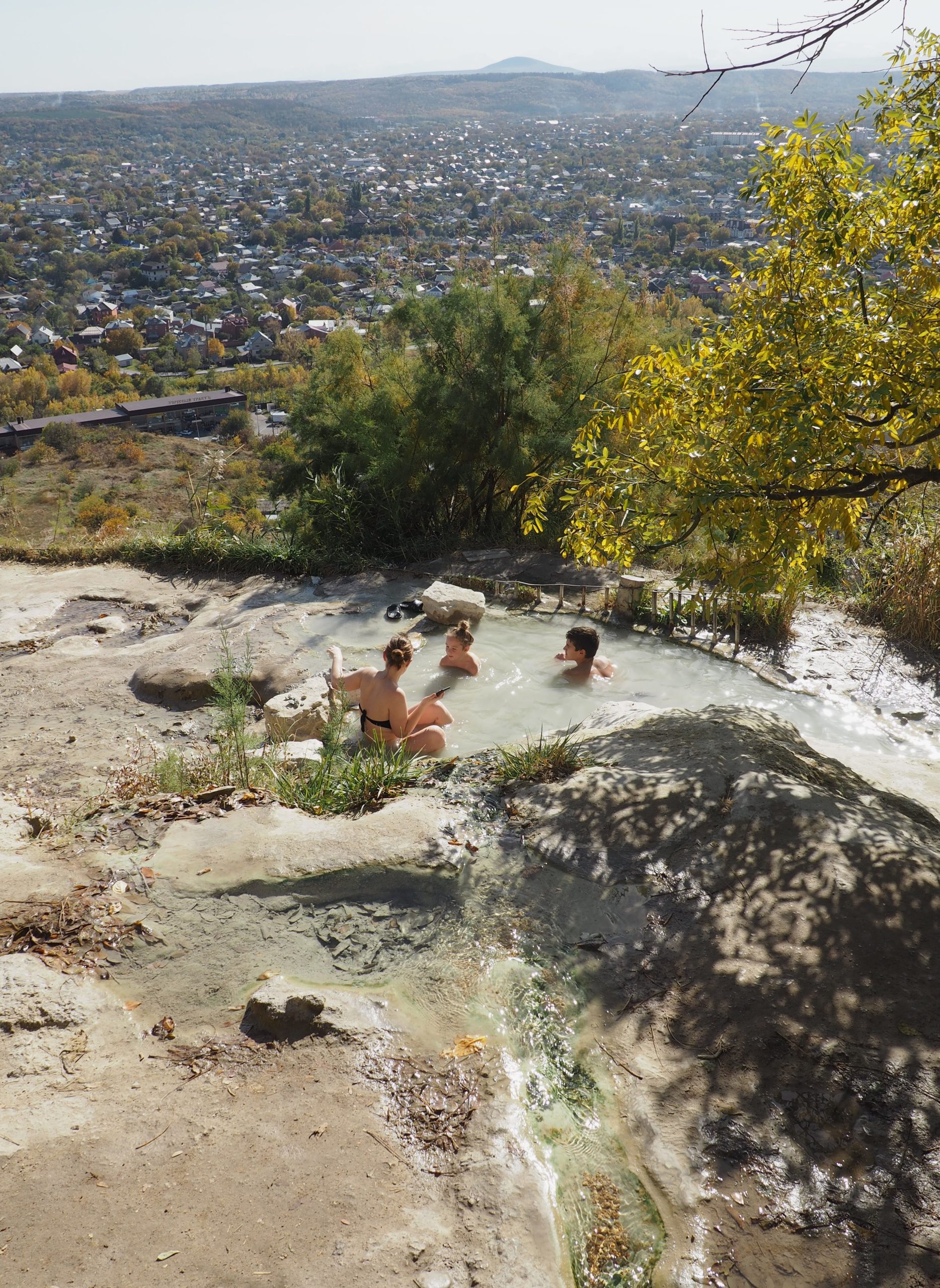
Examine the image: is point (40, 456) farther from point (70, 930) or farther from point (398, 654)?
point (70, 930)

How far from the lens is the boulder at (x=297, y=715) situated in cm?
523

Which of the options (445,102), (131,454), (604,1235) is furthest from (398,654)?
(445,102)

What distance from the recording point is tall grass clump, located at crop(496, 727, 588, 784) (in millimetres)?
4203

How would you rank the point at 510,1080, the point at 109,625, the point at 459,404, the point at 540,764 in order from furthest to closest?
the point at 459,404 < the point at 109,625 < the point at 540,764 < the point at 510,1080

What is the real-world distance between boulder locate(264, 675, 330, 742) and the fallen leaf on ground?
2.59 m

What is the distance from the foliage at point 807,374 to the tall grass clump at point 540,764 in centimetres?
110

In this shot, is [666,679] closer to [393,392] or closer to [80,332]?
[393,392]

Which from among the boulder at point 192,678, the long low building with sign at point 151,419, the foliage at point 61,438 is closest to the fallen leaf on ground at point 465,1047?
the boulder at point 192,678

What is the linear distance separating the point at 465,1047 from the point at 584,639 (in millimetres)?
3610

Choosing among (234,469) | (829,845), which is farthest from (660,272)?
(829,845)

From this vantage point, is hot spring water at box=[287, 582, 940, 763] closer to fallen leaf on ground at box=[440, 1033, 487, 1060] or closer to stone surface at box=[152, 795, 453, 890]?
stone surface at box=[152, 795, 453, 890]

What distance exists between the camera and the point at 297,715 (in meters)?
5.28

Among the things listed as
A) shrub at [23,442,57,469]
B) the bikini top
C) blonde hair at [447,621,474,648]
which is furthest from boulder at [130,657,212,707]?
shrub at [23,442,57,469]

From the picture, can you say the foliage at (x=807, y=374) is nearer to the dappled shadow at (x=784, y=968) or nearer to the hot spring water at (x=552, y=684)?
the dappled shadow at (x=784, y=968)
